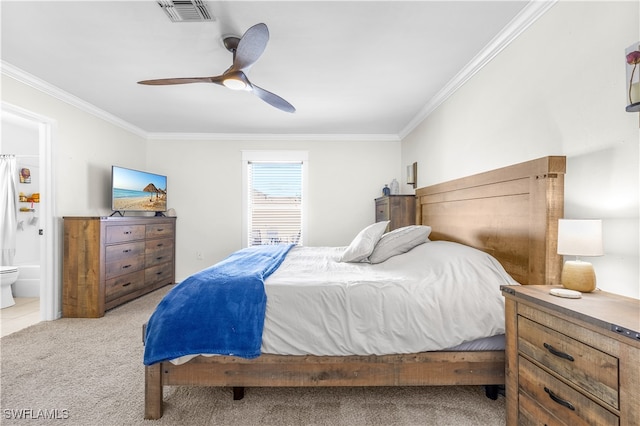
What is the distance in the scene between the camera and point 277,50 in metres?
2.30

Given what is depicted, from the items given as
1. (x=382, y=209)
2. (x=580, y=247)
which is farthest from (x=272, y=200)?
(x=580, y=247)

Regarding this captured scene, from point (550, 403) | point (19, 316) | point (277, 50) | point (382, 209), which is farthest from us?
point (382, 209)

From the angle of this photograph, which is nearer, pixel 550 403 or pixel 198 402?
pixel 550 403

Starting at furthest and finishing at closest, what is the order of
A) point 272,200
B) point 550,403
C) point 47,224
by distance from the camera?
point 272,200, point 47,224, point 550,403

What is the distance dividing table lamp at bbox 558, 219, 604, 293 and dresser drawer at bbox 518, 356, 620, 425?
427 mm

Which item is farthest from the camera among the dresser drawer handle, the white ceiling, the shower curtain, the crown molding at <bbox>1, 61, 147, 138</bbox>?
the shower curtain

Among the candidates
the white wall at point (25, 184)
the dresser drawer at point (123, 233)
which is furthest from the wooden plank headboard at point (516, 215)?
the white wall at point (25, 184)

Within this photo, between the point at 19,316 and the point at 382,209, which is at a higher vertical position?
the point at 382,209

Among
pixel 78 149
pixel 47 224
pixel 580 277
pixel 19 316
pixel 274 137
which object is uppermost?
pixel 274 137

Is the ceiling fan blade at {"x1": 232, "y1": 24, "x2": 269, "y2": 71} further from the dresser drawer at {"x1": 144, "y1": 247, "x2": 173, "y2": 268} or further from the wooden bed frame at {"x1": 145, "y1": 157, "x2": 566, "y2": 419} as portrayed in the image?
the dresser drawer at {"x1": 144, "y1": 247, "x2": 173, "y2": 268}

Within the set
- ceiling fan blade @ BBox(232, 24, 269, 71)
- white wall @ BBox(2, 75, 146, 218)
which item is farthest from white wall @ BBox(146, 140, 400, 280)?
ceiling fan blade @ BBox(232, 24, 269, 71)

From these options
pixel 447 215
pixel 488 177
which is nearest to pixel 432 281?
pixel 488 177

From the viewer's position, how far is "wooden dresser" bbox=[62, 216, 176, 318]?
315 cm

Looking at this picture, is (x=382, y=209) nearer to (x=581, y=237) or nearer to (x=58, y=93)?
(x=581, y=237)
